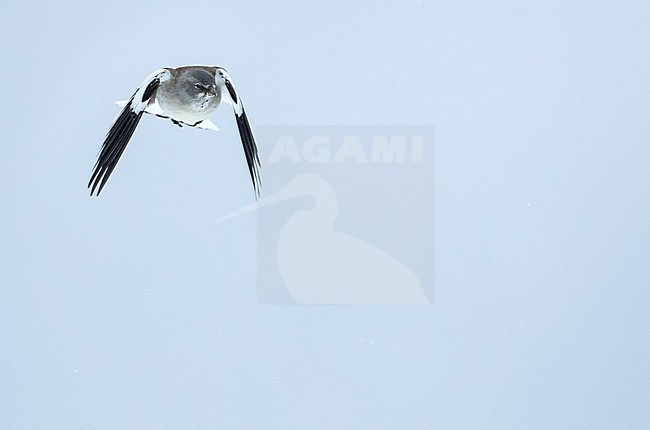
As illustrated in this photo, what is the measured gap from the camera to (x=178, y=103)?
1.69 meters

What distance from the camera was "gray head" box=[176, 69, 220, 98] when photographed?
1.67m

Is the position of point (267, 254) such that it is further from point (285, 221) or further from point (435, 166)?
point (435, 166)

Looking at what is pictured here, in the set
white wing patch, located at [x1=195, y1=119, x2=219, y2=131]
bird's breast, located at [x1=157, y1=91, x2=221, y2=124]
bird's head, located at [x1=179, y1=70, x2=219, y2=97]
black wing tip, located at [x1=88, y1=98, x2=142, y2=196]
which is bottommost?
black wing tip, located at [x1=88, y1=98, x2=142, y2=196]

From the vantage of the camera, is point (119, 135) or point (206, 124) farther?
point (206, 124)

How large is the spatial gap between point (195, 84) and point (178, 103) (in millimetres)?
57

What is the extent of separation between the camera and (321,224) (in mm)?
3469

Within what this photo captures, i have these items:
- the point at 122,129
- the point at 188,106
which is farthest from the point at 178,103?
the point at 122,129

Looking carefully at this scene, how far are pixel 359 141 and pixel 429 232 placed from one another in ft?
1.56

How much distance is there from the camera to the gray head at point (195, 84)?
1668 mm

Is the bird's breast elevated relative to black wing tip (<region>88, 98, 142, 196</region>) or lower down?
elevated

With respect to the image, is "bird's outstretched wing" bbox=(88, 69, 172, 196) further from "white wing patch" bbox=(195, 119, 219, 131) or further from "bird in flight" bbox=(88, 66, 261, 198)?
"white wing patch" bbox=(195, 119, 219, 131)

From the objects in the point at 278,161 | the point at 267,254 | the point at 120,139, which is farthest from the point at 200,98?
the point at 267,254

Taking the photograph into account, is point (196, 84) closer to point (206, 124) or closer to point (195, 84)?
point (195, 84)

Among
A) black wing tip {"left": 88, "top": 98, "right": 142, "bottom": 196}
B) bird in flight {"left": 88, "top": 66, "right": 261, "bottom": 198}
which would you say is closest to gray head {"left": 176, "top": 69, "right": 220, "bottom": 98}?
bird in flight {"left": 88, "top": 66, "right": 261, "bottom": 198}
